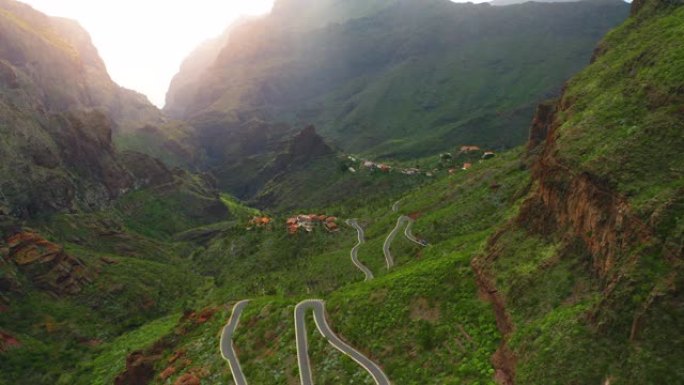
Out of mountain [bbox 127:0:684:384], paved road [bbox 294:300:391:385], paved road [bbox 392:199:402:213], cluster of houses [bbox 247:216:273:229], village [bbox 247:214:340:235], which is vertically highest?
mountain [bbox 127:0:684:384]

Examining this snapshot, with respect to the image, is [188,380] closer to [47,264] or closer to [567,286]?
[567,286]

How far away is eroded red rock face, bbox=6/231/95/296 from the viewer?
349 feet

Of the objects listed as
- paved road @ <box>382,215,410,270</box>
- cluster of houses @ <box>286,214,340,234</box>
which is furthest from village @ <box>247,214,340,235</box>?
paved road @ <box>382,215,410,270</box>

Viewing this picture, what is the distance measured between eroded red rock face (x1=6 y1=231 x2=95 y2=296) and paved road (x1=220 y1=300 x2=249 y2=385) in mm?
58153

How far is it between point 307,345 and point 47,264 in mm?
85358

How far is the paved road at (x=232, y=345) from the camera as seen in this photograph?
53.3 meters

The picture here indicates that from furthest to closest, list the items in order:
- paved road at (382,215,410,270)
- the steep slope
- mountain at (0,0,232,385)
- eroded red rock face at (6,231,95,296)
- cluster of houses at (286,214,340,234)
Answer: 1. cluster of houses at (286,214,340,234)
2. eroded red rock face at (6,231,95,296)
3. mountain at (0,0,232,385)
4. paved road at (382,215,410,270)
5. the steep slope

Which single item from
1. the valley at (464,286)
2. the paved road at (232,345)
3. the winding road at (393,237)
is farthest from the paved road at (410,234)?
the paved road at (232,345)

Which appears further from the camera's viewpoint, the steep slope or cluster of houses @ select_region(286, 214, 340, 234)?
cluster of houses @ select_region(286, 214, 340, 234)

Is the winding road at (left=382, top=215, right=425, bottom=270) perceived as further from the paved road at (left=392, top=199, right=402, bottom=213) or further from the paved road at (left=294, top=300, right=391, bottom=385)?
the paved road at (left=294, top=300, right=391, bottom=385)

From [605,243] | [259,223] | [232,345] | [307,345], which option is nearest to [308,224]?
[259,223]

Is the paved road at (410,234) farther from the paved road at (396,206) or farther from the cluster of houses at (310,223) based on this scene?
the cluster of houses at (310,223)

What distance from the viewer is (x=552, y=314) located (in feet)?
110

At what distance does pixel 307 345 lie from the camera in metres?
52.4
